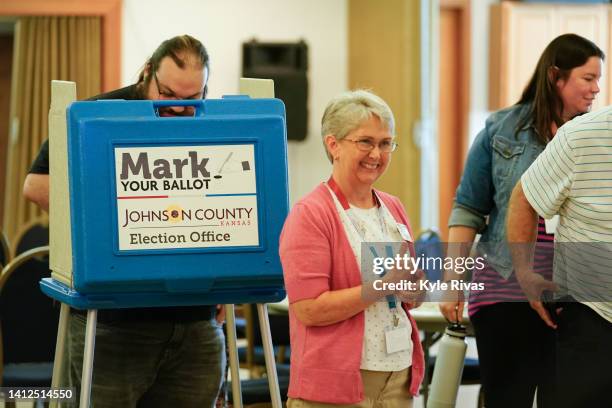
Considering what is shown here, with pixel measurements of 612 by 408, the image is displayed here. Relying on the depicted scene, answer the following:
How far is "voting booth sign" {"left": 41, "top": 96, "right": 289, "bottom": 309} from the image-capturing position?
1856 mm

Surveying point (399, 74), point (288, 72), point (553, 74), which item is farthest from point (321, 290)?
point (288, 72)

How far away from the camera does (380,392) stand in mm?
2012

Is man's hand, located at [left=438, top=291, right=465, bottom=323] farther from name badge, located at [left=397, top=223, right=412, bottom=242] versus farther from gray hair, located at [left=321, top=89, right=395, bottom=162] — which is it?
gray hair, located at [left=321, top=89, right=395, bottom=162]

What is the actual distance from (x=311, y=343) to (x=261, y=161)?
386 millimetres

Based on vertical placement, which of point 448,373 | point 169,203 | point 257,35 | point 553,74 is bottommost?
point 448,373

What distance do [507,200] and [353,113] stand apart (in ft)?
2.37

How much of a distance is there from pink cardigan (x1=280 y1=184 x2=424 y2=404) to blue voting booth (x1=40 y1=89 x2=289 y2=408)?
51 millimetres

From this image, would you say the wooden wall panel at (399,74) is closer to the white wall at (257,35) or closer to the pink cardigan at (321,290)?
the white wall at (257,35)

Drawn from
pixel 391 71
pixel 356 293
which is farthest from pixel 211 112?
pixel 391 71

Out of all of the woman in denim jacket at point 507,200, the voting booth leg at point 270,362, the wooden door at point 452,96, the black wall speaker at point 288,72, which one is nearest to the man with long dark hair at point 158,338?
the voting booth leg at point 270,362

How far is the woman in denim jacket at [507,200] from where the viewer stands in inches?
97.0

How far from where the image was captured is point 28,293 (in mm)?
3570

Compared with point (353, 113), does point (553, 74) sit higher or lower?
higher

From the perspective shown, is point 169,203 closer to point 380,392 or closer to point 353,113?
point 353,113
